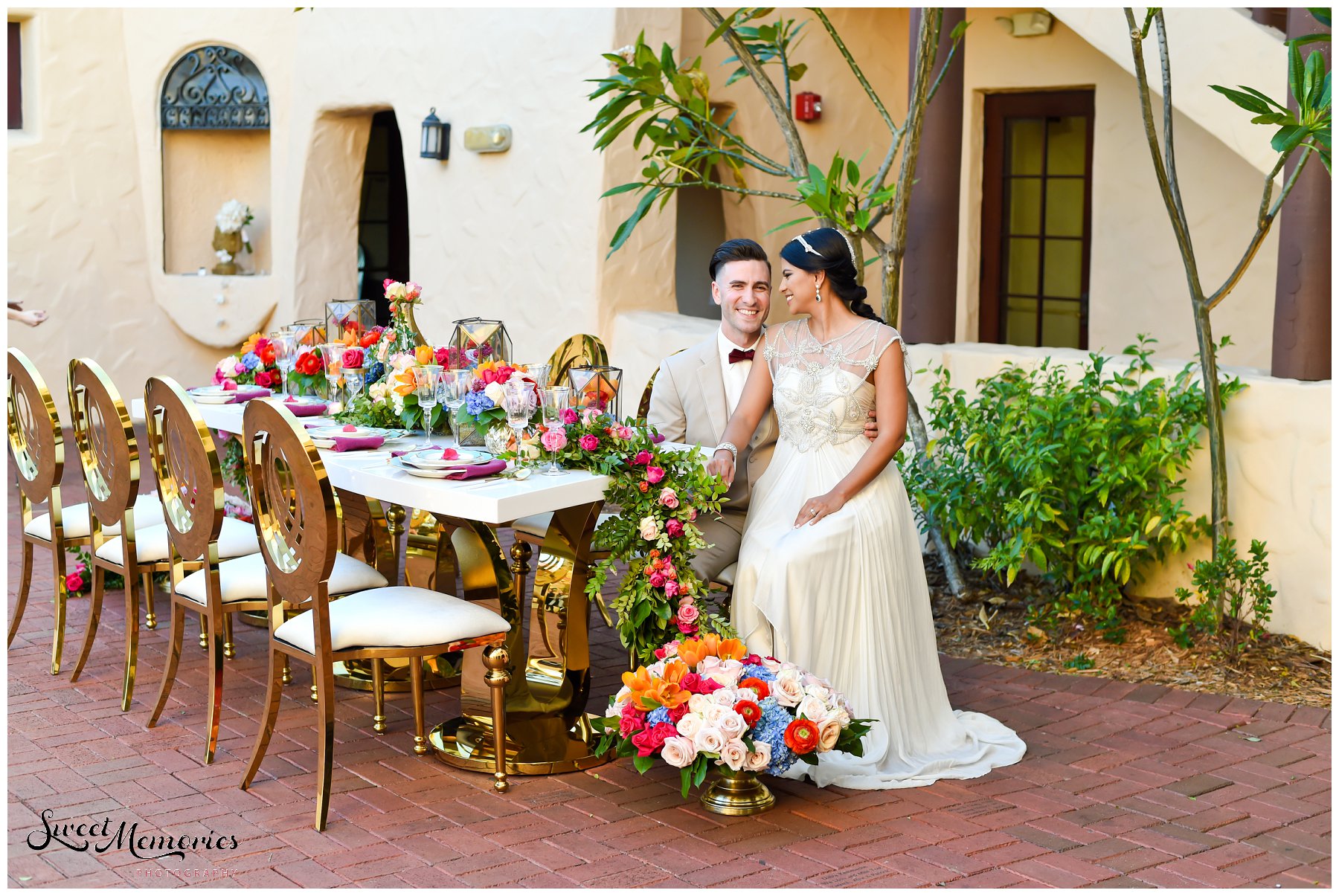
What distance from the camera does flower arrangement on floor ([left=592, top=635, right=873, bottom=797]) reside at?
3.78 metres

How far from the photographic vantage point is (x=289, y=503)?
13.0 feet

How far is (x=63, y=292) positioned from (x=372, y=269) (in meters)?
2.55

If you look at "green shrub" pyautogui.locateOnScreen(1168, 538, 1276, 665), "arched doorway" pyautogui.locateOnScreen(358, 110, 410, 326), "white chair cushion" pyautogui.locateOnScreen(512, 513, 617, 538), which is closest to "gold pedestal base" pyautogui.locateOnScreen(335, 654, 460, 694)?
"white chair cushion" pyautogui.locateOnScreen(512, 513, 617, 538)

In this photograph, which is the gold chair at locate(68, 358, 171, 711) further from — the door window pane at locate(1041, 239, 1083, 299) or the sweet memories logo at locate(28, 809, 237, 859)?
the door window pane at locate(1041, 239, 1083, 299)

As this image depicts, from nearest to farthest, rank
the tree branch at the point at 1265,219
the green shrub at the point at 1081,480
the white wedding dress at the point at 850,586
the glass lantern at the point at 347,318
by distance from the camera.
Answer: the white wedding dress at the point at 850,586
the tree branch at the point at 1265,219
the glass lantern at the point at 347,318
the green shrub at the point at 1081,480

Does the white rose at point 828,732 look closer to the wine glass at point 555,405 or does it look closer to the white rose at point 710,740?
the white rose at point 710,740

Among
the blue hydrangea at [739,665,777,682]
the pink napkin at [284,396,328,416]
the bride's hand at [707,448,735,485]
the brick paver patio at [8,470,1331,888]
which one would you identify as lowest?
the brick paver patio at [8,470,1331,888]

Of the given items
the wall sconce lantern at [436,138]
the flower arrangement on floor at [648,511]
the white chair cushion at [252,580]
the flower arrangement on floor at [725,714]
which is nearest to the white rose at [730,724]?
the flower arrangement on floor at [725,714]

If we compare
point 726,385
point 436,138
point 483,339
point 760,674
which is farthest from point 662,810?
point 436,138

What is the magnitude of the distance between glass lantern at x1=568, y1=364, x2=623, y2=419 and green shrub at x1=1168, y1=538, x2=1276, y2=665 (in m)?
2.50

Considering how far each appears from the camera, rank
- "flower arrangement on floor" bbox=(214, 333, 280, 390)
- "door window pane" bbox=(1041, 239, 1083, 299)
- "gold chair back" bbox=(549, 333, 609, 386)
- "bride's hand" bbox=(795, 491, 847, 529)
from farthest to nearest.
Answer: "door window pane" bbox=(1041, 239, 1083, 299)
"gold chair back" bbox=(549, 333, 609, 386)
"flower arrangement on floor" bbox=(214, 333, 280, 390)
"bride's hand" bbox=(795, 491, 847, 529)

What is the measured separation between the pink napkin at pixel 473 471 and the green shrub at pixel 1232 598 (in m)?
2.80

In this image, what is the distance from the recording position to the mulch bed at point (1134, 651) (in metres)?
5.09

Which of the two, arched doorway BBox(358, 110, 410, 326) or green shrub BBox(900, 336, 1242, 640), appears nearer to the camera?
green shrub BBox(900, 336, 1242, 640)
